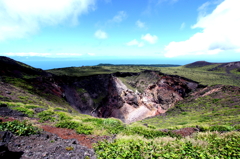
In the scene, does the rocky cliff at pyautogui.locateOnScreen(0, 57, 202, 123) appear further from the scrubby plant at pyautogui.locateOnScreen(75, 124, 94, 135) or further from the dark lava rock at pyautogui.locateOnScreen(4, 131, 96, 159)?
the dark lava rock at pyautogui.locateOnScreen(4, 131, 96, 159)

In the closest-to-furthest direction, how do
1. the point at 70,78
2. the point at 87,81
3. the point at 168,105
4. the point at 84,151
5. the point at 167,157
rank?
the point at 167,157, the point at 84,151, the point at 168,105, the point at 70,78, the point at 87,81

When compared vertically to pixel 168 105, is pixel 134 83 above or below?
above

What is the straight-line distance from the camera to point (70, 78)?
140 feet

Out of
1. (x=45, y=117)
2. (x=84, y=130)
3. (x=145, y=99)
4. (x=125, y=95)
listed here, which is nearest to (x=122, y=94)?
(x=125, y=95)

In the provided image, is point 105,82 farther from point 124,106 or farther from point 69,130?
point 69,130

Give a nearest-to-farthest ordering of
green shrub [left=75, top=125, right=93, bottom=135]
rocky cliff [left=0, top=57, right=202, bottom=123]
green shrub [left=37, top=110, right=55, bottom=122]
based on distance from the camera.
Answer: green shrub [left=75, top=125, right=93, bottom=135] → green shrub [left=37, top=110, right=55, bottom=122] → rocky cliff [left=0, top=57, right=202, bottom=123]

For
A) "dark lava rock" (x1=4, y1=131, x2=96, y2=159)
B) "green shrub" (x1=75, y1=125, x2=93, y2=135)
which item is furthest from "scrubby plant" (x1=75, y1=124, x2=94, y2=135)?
"dark lava rock" (x1=4, y1=131, x2=96, y2=159)

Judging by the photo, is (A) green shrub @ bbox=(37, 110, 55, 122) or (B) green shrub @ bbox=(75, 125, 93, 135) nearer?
(B) green shrub @ bbox=(75, 125, 93, 135)

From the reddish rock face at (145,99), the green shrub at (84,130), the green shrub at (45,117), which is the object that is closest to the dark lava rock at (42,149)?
the green shrub at (84,130)

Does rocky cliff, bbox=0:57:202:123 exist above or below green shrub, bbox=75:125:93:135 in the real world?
below

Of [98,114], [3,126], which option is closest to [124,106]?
[98,114]

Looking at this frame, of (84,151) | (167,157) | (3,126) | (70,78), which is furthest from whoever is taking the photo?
(70,78)

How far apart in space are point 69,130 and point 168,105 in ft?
115

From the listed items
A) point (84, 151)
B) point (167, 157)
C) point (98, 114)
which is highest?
point (167, 157)
